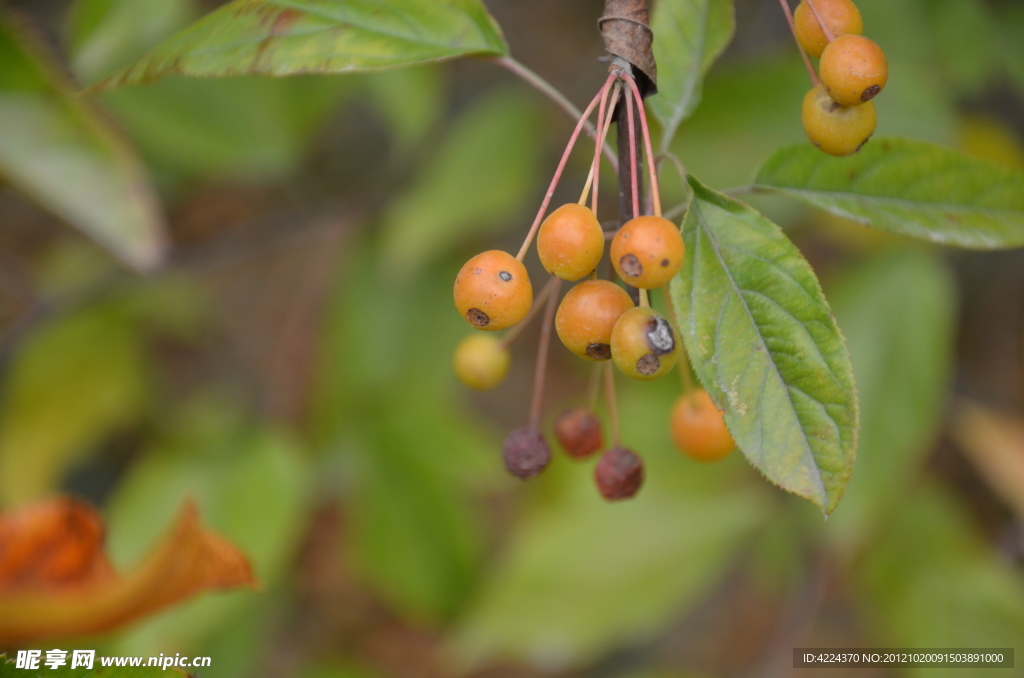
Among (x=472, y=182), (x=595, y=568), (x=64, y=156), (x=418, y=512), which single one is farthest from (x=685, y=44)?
(x=418, y=512)

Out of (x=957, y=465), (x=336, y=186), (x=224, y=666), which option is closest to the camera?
(x=224, y=666)

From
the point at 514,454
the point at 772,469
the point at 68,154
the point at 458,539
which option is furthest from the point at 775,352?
the point at 458,539

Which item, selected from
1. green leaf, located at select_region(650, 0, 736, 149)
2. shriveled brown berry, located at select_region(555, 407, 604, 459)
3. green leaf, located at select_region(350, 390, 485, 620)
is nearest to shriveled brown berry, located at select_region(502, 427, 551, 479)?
shriveled brown berry, located at select_region(555, 407, 604, 459)

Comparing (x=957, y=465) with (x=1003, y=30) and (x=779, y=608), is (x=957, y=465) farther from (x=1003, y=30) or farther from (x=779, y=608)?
(x=1003, y=30)

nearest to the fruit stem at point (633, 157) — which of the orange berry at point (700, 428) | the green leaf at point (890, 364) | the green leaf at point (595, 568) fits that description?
the orange berry at point (700, 428)

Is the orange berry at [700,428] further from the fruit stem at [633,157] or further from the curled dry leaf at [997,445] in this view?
the curled dry leaf at [997,445]
